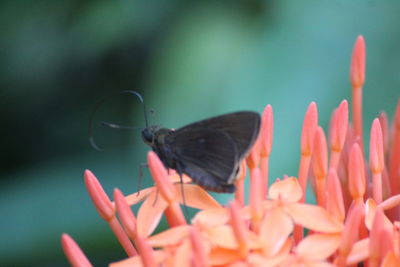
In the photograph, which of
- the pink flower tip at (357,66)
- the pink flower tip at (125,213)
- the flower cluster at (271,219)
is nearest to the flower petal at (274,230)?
the flower cluster at (271,219)

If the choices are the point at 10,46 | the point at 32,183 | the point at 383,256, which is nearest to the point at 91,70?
the point at 10,46

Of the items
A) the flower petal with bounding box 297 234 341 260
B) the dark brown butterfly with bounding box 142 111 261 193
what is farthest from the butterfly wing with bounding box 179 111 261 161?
the flower petal with bounding box 297 234 341 260

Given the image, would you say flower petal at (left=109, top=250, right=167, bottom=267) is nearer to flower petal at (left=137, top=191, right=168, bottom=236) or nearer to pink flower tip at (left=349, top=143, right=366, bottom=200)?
flower petal at (left=137, top=191, right=168, bottom=236)

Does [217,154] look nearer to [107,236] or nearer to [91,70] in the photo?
[107,236]

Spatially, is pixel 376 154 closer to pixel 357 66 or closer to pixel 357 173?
pixel 357 173

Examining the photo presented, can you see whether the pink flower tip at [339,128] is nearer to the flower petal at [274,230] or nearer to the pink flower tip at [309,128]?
the pink flower tip at [309,128]
